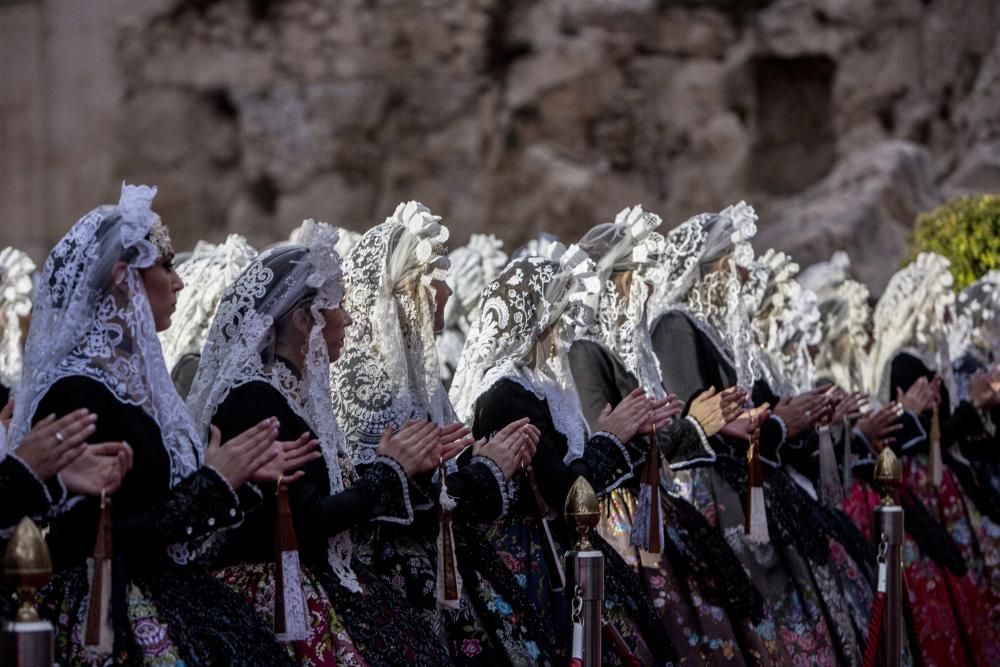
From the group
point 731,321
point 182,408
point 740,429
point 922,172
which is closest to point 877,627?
point 740,429

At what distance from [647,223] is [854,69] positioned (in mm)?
11472

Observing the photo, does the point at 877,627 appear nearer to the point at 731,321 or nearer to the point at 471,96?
the point at 731,321

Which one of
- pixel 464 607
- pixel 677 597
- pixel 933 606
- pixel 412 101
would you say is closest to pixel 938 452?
pixel 933 606

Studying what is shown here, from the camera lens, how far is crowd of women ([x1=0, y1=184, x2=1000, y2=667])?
3.93 m

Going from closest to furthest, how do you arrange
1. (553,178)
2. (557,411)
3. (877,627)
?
(557,411) → (877,627) → (553,178)

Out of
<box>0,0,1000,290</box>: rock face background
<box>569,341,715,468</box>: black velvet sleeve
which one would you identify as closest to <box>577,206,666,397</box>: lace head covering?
<box>569,341,715,468</box>: black velvet sleeve

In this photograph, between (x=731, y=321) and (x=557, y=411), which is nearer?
(x=557, y=411)

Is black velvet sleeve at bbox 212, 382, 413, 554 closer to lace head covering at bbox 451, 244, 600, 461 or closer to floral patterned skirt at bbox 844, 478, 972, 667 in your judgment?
lace head covering at bbox 451, 244, 600, 461

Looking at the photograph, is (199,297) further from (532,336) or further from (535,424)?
(535,424)

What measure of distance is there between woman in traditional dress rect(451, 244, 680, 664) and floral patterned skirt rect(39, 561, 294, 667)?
4.73 feet

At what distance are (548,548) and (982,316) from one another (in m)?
5.15

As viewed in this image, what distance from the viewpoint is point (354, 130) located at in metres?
17.4

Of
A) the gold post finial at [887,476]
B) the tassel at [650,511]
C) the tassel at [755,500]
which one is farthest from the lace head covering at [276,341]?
the gold post finial at [887,476]

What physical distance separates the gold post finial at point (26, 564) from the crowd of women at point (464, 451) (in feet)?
0.81
